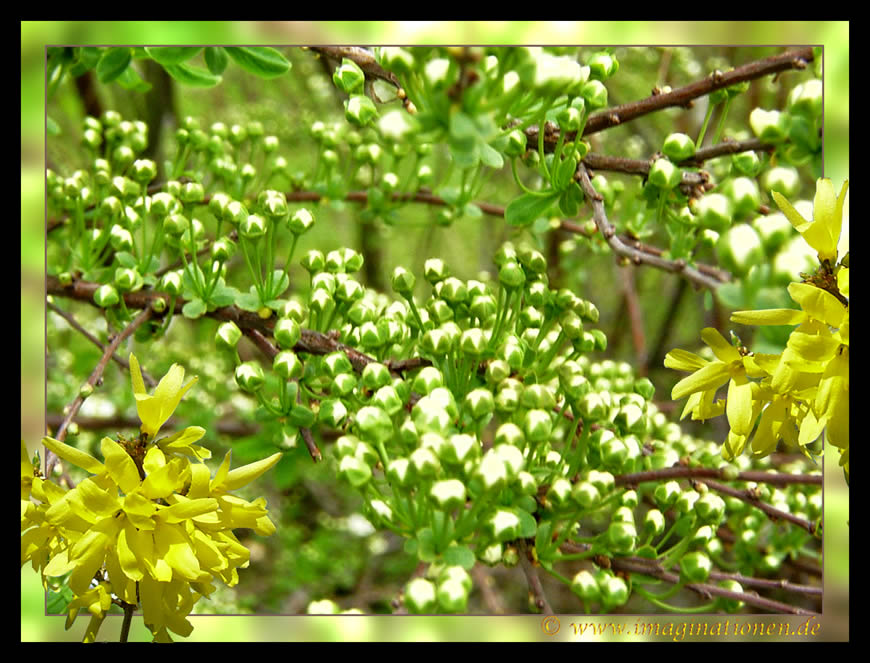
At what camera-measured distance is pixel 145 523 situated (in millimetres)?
998

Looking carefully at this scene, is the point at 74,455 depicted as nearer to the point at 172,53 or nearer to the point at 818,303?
the point at 172,53

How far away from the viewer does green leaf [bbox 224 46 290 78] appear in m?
1.29

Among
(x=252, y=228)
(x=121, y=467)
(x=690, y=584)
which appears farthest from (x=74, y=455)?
(x=690, y=584)

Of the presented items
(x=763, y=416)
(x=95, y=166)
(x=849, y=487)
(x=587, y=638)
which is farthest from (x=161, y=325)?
(x=849, y=487)

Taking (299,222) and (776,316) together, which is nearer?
(776,316)

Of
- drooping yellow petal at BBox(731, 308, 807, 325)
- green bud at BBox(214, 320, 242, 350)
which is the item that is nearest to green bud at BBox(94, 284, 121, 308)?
green bud at BBox(214, 320, 242, 350)

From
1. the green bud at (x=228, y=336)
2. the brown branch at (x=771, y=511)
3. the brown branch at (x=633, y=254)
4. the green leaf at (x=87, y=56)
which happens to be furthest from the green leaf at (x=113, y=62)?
the brown branch at (x=771, y=511)

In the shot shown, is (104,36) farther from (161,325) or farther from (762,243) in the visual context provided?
(762,243)

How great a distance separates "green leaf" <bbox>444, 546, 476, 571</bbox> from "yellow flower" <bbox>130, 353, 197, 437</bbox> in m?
0.47

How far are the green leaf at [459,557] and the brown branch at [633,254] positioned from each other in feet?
1.55

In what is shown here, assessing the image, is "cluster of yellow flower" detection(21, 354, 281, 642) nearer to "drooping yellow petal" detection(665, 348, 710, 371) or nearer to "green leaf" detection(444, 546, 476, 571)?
"green leaf" detection(444, 546, 476, 571)

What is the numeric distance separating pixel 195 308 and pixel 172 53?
48cm

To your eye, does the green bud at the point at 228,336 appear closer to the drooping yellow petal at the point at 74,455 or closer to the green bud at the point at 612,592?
the drooping yellow petal at the point at 74,455

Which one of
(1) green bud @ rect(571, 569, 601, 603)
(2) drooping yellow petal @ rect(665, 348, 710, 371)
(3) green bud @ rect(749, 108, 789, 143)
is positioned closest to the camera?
(3) green bud @ rect(749, 108, 789, 143)
